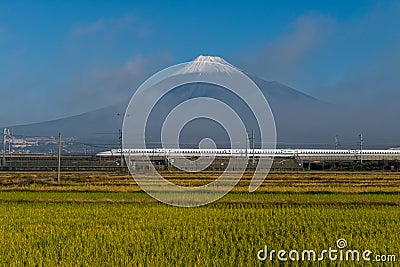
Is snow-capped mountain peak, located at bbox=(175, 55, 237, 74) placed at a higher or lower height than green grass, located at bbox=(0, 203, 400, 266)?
higher

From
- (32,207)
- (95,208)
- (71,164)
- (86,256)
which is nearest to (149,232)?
(86,256)

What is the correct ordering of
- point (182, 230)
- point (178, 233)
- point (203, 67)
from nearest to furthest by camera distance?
1. point (178, 233)
2. point (182, 230)
3. point (203, 67)

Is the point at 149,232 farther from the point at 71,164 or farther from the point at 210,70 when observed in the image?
the point at 71,164

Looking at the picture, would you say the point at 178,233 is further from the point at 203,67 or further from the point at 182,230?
the point at 203,67

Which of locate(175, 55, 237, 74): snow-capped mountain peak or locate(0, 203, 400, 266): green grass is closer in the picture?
locate(0, 203, 400, 266): green grass

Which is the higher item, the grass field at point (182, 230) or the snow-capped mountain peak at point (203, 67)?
the snow-capped mountain peak at point (203, 67)

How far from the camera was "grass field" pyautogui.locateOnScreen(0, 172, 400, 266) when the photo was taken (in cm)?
734

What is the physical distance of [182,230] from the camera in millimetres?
10031

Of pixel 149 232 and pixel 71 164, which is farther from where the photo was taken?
pixel 71 164

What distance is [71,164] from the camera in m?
53.8

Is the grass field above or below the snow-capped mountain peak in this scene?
below

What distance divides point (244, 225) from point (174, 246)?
304 centimetres

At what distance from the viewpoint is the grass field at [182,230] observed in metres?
7.34

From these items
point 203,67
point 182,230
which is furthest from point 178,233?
point 203,67
